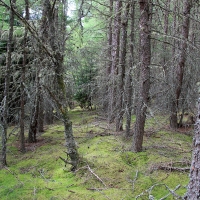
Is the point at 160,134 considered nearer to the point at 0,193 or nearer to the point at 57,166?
the point at 57,166

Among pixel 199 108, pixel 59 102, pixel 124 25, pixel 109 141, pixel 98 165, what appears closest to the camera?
pixel 199 108

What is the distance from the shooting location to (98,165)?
195 inches

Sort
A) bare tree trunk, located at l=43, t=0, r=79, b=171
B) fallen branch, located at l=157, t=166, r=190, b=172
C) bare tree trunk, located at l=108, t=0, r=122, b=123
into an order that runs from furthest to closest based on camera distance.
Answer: bare tree trunk, located at l=108, t=0, r=122, b=123 → fallen branch, located at l=157, t=166, r=190, b=172 → bare tree trunk, located at l=43, t=0, r=79, b=171

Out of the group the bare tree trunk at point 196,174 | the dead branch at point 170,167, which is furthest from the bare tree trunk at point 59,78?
the bare tree trunk at point 196,174

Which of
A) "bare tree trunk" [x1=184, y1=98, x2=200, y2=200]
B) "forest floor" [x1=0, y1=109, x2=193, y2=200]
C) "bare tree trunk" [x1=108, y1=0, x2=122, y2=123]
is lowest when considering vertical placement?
"forest floor" [x1=0, y1=109, x2=193, y2=200]

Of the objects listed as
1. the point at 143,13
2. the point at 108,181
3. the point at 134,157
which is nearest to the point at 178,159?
the point at 134,157

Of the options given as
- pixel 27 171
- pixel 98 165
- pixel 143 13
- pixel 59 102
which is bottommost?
pixel 27 171

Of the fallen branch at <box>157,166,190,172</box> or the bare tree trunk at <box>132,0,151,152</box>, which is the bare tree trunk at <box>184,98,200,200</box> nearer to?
the fallen branch at <box>157,166,190,172</box>

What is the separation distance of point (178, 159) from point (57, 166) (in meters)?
2.81

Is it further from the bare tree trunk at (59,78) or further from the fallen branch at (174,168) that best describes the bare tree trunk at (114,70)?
the fallen branch at (174,168)

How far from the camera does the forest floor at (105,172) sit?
3.98 m

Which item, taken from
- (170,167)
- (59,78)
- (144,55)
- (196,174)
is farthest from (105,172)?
(196,174)

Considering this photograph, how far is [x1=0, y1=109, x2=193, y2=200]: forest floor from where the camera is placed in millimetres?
3984

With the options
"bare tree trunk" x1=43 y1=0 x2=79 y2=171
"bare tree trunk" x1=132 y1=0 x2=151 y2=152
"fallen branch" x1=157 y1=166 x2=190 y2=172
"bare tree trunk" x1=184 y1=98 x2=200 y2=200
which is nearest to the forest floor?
"fallen branch" x1=157 y1=166 x2=190 y2=172
